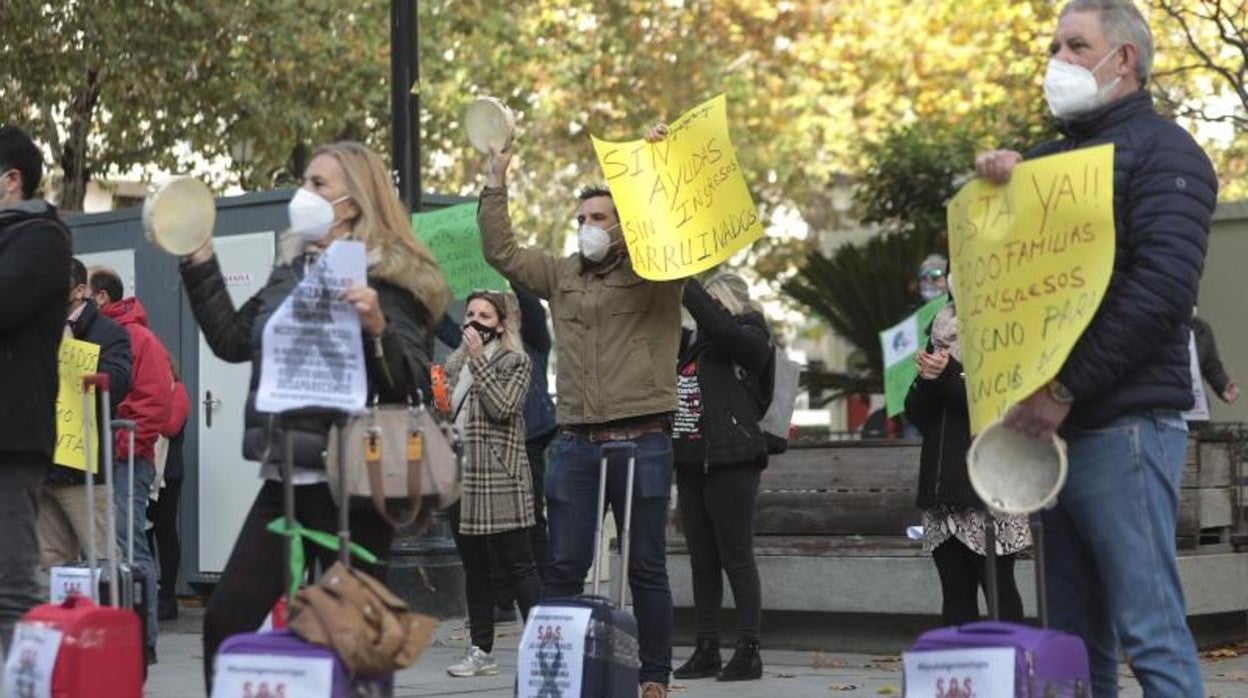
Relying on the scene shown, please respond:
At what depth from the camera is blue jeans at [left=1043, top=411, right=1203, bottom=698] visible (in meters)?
5.80

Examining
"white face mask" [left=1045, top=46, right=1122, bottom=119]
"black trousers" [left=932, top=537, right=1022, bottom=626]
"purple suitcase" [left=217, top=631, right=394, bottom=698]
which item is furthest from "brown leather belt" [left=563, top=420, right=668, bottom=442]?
"white face mask" [left=1045, top=46, right=1122, bottom=119]

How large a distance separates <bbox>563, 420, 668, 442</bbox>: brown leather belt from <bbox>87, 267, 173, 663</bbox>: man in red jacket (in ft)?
11.2

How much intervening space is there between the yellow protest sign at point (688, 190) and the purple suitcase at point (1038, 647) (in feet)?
9.62

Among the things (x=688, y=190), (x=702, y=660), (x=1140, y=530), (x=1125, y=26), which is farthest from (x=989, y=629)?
(x=702, y=660)

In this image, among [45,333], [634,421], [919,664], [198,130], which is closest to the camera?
[919,664]

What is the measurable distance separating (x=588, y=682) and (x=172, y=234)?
2.16 meters

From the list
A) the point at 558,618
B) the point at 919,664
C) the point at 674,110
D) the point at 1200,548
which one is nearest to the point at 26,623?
the point at 558,618

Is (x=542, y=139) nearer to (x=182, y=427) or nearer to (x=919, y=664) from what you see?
(x=182, y=427)

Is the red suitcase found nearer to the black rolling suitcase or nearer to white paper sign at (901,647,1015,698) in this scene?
the black rolling suitcase

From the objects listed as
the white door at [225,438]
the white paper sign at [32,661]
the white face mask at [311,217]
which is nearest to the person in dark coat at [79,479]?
the white paper sign at [32,661]

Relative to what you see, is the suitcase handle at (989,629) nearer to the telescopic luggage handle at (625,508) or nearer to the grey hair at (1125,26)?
the grey hair at (1125,26)

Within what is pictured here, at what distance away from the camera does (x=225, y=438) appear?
1466cm

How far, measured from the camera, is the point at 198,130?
2269 centimetres

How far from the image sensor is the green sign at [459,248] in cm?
1127
